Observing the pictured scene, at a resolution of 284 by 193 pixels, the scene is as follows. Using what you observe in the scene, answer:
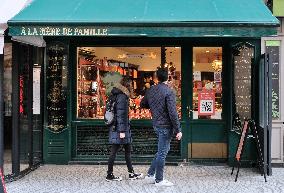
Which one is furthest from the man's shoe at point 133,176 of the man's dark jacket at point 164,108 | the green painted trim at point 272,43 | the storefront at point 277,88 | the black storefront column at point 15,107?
the green painted trim at point 272,43

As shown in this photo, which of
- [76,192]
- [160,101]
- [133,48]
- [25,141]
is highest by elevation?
[133,48]

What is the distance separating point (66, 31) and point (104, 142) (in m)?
3.06

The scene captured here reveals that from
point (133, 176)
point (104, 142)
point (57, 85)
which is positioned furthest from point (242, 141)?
point (57, 85)

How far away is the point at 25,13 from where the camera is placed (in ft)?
30.4

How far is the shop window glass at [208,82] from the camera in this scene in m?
11.0

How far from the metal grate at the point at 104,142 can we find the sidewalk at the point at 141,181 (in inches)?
17.8

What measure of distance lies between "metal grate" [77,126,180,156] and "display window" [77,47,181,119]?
0.27 meters

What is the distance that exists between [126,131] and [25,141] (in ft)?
7.06

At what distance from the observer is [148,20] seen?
A: 8.84 meters

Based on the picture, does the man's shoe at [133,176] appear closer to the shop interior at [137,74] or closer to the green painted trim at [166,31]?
the shop interior at [137,74]

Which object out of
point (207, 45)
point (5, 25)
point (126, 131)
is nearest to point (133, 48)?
point (207, 45)

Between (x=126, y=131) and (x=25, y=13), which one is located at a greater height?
(x=25, y=13)

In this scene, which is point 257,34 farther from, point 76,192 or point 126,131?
point 76,192

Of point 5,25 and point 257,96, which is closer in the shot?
point 5,25
